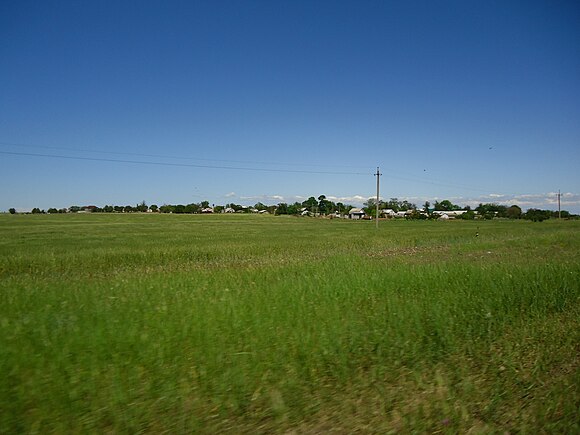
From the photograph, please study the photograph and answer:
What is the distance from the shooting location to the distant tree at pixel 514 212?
125 meters

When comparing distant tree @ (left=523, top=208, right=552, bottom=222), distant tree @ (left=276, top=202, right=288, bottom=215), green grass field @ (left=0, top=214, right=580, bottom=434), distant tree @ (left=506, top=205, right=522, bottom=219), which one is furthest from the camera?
distant tree @ (left=276, top=202, right=288, bottom=215)

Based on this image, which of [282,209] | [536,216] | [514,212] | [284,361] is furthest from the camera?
[282,209]

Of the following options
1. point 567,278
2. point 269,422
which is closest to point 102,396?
point 269,422

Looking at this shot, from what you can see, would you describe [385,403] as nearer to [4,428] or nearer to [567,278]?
[4,428]

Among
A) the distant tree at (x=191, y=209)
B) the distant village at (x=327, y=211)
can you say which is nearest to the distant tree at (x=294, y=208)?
the distant village at (x=327, y=211)

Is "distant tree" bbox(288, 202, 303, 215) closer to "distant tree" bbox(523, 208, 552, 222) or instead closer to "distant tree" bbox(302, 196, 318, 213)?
"distant tree" bbox(302, 196, 318, 213)

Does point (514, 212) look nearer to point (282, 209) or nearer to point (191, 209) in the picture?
point (282, 209)

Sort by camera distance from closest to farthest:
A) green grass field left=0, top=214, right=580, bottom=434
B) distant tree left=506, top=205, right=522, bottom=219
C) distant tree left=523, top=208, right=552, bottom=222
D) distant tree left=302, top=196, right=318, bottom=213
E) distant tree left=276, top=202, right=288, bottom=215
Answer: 1. green grass field left=0, top=214, right=580, bottom=434
2. distant tree left=523, top=208, right=552, bottom=222
3. distant tree left=506, top=205, right=522, bottom=219
4. distant tree left=276, top=202, right=288, bottom=215
5. distant tree left=302, top=196, right=318, bottom=213

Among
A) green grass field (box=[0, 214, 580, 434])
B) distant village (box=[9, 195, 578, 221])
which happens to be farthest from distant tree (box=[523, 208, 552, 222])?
green grass field (box=[0, 214, 580, 434])

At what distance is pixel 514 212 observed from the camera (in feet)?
419

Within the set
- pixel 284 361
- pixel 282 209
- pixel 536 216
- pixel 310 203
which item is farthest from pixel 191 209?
pixel 284 361

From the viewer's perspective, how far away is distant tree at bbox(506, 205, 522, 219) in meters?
125

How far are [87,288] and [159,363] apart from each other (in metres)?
4.54

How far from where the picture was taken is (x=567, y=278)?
29.4 ft
